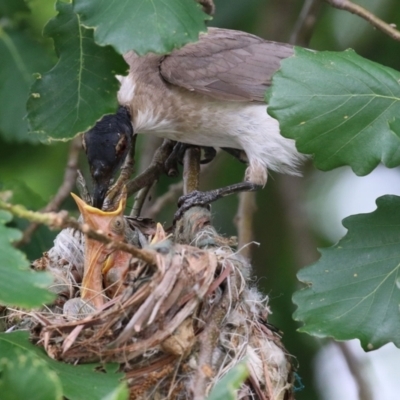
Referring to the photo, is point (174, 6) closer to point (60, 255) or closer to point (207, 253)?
point (207, 253)

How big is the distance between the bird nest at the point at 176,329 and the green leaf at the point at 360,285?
0.96ft

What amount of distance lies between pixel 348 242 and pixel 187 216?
101cm

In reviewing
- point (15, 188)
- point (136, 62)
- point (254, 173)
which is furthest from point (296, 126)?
point (15, 188)

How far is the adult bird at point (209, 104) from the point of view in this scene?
439 centimetres

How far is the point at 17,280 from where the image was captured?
217 cm

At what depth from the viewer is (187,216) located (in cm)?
389

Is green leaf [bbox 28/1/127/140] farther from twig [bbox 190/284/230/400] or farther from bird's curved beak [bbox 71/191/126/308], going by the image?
twig [bbox 190/284/230/400]

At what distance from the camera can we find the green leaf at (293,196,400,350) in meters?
2.87

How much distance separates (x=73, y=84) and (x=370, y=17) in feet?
4.46

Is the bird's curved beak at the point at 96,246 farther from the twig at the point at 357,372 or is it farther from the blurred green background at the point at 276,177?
the twig at the point at 357,372

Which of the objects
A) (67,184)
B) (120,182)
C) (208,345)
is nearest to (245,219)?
(120,182)

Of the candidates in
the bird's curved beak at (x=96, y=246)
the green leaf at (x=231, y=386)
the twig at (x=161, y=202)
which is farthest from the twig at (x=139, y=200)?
the green leaf at (x=231, y=386)

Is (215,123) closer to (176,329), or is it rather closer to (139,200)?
(139,200)

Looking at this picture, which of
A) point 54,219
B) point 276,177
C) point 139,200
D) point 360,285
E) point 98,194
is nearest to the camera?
point 54,219
